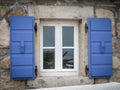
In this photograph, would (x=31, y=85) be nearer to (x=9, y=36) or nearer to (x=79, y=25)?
(x=9, y=36)

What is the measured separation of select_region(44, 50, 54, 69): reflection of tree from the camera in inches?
212

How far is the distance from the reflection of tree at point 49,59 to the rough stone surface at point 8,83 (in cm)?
→ 57

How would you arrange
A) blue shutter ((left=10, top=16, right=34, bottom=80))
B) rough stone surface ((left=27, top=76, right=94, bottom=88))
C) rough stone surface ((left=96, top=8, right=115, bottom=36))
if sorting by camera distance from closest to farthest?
blue shutter ((left=10, top=16, right=34, bottom=80)), rough stone surface ((left=27, top=76, right=94, bottom=88)), rough stone surface ((left=96, top=8, right=115, bottom=36))

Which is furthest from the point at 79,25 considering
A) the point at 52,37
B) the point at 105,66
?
the point at 105,66

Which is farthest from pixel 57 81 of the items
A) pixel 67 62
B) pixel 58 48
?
pixel 58 48

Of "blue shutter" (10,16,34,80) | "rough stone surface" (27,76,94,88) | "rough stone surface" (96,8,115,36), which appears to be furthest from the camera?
"rough stone surface" (96,8,115,36)

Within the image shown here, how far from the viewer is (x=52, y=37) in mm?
5391

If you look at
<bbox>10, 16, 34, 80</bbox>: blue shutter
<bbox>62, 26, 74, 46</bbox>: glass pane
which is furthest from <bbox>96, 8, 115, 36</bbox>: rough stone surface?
<bbox>10, 16, 34, 80</bbox>: blue shutter

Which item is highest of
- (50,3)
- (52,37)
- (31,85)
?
(50,3)

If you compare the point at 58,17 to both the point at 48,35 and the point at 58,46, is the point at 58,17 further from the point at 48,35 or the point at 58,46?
the point at 58,46

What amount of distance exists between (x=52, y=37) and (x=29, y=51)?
541 millimetres

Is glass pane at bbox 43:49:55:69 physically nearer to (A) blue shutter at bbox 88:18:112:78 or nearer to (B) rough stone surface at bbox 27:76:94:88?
(B) rough stone surface at bbox 27:76:94:88

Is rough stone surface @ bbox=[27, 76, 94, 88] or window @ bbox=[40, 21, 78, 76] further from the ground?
window @ bbox=[40, 21, 78, 76]

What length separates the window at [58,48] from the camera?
5.37 meters
